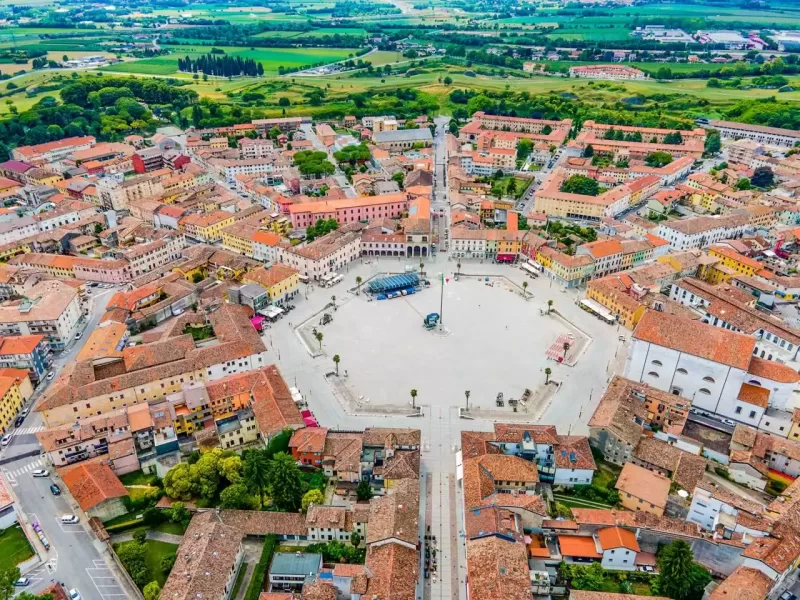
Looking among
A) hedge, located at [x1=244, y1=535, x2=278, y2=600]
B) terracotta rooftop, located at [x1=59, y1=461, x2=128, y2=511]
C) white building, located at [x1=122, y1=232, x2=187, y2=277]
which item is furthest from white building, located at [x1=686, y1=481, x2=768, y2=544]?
white building, located at [x1=122, y1=232, x2=187, y2=277]

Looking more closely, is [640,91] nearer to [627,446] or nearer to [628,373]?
[628,373]

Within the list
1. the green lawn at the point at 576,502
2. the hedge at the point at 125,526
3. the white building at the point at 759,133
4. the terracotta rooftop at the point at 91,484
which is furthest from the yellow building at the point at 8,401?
the white building at the point at 759,133

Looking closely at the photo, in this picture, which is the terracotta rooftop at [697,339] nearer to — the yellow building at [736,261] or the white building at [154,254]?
the yellow building at [736,261]

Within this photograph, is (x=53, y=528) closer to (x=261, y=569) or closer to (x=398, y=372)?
(x=261, y=569)

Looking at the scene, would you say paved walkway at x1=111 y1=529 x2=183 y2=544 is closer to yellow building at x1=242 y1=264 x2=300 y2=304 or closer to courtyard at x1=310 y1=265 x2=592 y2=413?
courtyard at x1=310 y1=265 x2=592 y2=413

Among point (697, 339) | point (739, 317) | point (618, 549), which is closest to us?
point (618, 549)

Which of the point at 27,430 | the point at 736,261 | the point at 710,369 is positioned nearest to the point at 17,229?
the point at 27,430
